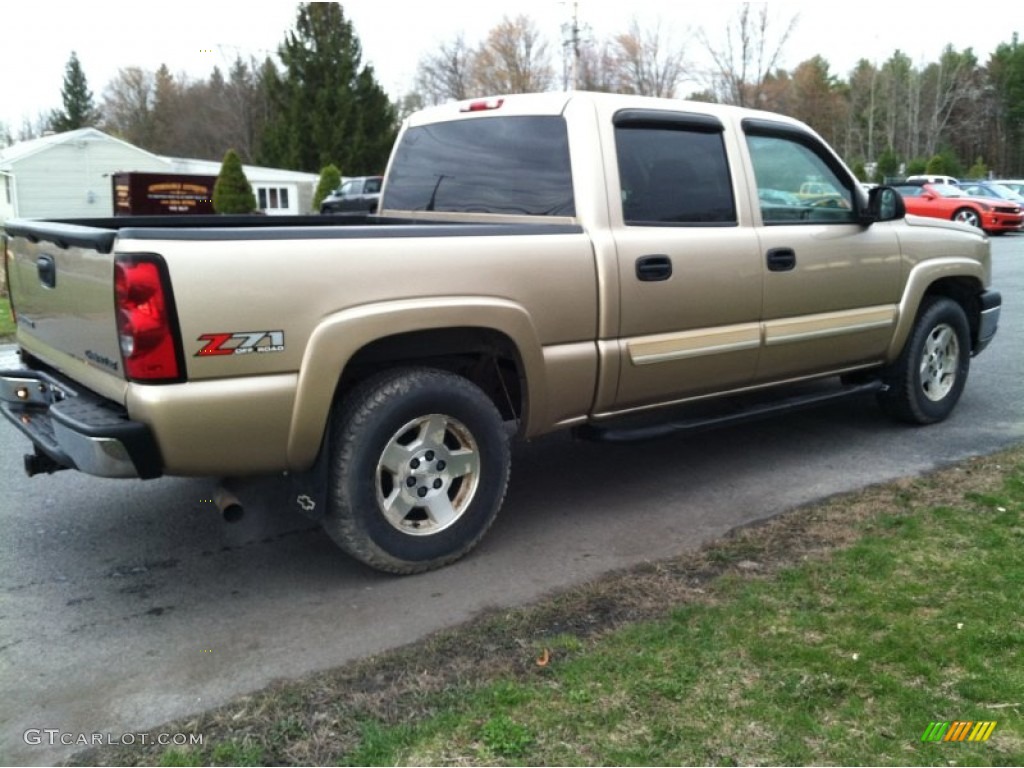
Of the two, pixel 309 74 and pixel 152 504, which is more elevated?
pixel 309 74

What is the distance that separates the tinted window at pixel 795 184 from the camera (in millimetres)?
5211

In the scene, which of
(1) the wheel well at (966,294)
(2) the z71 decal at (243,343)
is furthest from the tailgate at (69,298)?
(1) the wheel well at (966,294)

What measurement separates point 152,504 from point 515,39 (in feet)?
162

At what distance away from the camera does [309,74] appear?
52.9 m

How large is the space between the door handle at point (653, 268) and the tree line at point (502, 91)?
32.6 meters

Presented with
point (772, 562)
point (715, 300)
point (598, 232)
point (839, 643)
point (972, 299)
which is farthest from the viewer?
point (972, 299)

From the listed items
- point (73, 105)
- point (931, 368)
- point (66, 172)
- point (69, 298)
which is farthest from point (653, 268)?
point (73, 105)

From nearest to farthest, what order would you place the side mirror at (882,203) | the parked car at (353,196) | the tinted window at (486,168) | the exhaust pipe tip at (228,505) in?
the exhaust pipe tip at (228,505), the tinted window at (486,168), the side mirror at (882,203), the parked car at (353,196)

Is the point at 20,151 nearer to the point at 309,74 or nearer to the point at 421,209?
the point at 309,74

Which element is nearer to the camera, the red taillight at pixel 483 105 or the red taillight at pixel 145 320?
the red taillight at pixel 145 320

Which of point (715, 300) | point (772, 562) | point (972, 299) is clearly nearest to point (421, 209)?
point (715, 300)

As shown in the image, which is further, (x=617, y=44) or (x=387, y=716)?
(x=617, y=44)

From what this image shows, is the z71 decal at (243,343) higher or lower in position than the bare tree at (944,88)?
lower

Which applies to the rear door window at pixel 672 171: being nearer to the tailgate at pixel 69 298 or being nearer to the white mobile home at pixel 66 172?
the tailgate at pixel 69 298
